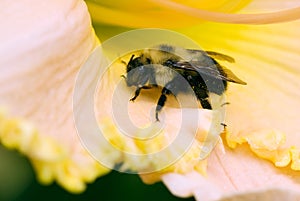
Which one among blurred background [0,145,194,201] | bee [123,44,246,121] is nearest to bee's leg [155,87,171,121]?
bee [123,44,246,121]

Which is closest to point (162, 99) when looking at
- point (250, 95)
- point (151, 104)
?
point (151, 104)

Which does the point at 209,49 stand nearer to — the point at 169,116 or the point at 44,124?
the point at 169,116

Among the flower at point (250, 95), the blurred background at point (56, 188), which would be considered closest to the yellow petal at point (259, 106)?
the flower at point (250, 95)

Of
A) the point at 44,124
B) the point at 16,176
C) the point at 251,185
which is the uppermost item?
the point at 44,124

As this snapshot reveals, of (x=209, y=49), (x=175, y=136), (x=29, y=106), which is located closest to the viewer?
(x=29, y=106)

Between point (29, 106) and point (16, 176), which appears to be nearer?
point (29, 106)

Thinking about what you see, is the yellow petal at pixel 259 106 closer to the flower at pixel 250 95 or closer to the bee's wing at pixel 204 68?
the flower at pixel 250 95

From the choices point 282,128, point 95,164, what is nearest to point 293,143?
point 282,128

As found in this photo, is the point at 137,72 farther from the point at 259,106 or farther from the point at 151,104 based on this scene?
the point at 259,106
